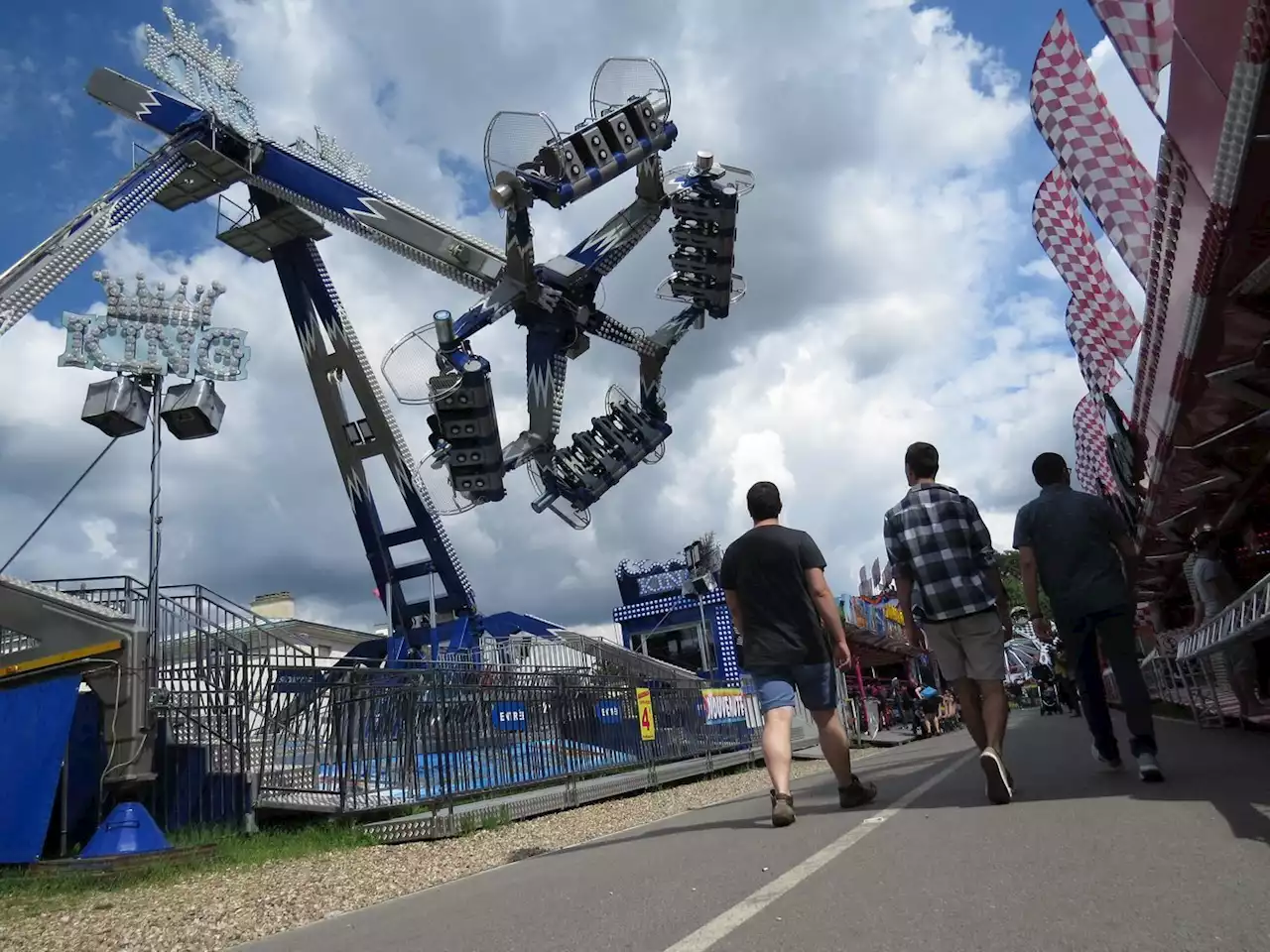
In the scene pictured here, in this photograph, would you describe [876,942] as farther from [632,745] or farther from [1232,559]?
[1232,559]

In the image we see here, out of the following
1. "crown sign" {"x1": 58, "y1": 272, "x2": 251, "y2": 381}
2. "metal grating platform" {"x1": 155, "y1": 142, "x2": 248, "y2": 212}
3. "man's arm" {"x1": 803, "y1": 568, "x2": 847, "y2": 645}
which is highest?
"metal grating platform" {"x1": 155, "y1": 142, "x2": 248, "y2": 212}

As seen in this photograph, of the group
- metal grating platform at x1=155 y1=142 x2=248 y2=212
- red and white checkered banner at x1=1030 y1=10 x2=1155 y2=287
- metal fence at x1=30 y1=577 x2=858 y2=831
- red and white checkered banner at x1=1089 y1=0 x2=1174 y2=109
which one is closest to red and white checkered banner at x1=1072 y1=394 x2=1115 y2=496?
red and white checkered banner at x1=1030 y1=10 x2=1155 y2=287

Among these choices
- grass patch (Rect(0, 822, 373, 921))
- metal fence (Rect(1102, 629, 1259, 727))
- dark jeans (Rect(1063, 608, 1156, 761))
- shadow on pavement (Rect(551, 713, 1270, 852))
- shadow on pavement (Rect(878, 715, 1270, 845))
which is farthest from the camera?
metal fence (Rect(1102, 629, 1259, 727))

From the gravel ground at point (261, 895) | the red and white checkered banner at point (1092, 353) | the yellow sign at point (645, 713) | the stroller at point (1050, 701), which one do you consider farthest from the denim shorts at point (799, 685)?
the stroller at point (1050, 701)

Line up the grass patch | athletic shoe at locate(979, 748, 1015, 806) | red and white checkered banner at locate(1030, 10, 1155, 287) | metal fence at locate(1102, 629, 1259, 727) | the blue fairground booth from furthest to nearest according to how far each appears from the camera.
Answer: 1. the blue fairground booth
2. red and white checkered banner at locate(1030, 10, 1155, 287)
3. metal fence at locate(1102, 629, 1259, 727)
4. the grass patch
5. athletic shoe at locate(979, 748, 1015, 806)

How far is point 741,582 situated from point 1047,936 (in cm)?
286

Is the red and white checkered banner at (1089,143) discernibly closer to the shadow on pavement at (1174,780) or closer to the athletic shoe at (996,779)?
the shadow on pavement at (1174,780)

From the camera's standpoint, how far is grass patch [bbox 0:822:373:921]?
628cm

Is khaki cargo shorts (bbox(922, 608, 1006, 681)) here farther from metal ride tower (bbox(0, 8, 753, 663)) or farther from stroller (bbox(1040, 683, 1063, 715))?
stroller (bbox(1040, 683, 1063, 715))

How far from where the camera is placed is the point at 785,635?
5.00m

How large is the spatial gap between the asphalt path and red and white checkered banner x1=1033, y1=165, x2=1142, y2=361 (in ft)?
34.2

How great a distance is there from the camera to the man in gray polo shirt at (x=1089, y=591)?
17.0 ft

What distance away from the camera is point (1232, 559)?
15.5 m

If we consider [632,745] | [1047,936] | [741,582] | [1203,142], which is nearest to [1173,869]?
[1047,936]
